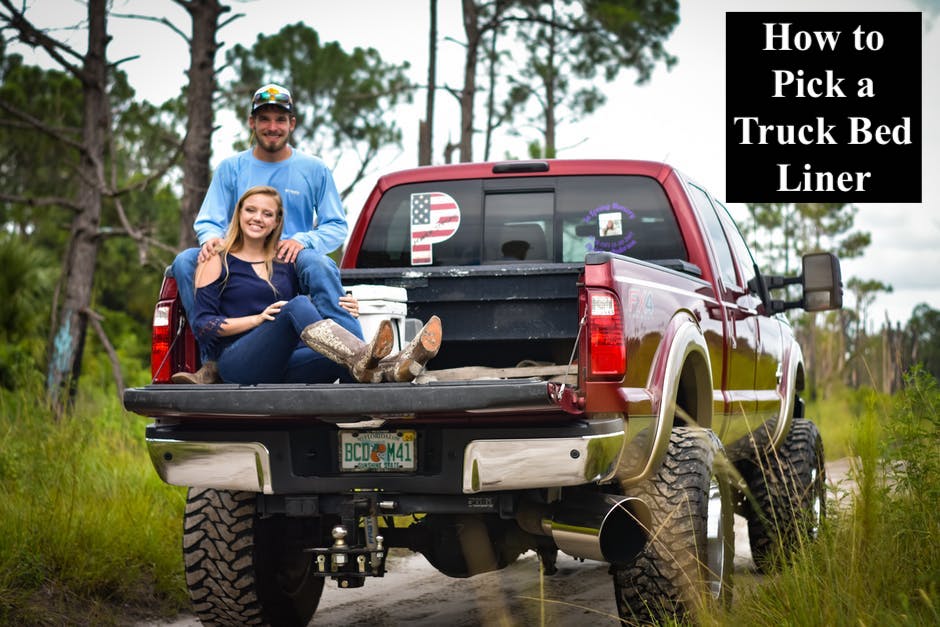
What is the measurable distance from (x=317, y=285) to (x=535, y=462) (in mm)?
1290

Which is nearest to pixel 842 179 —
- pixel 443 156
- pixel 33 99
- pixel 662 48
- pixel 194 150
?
pixel 194 150

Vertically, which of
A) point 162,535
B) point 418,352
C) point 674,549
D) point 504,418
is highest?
point 418,352

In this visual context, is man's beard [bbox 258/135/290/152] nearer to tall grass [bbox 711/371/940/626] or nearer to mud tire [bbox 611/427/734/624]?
mud tire [bbox 611/427/734/624]

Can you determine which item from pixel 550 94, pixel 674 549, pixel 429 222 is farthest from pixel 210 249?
pixel 550 94

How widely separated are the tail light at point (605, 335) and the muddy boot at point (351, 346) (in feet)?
2.40

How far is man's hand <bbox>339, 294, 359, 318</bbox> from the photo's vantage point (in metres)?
4.86

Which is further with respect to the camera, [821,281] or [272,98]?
[821,281]

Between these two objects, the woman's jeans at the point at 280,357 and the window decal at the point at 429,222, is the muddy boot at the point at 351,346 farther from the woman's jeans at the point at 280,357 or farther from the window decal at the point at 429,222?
the window decal at the point at 429,222

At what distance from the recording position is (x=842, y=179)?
10125mm

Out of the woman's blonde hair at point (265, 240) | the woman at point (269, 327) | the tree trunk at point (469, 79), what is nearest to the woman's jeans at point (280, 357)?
the woman at point (269, 327)

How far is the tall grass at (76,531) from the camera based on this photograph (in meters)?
5.58

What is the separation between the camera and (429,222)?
19.7 feet

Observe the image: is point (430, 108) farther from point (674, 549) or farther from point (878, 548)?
point (878, 548)

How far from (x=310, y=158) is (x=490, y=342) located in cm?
142
